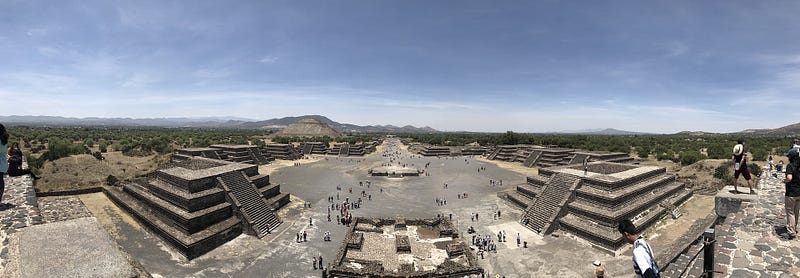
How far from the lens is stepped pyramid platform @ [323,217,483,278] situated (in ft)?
56.3

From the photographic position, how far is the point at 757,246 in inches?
313

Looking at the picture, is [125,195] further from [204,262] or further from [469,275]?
[469,275]

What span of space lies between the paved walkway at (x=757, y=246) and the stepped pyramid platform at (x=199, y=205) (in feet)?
73.9

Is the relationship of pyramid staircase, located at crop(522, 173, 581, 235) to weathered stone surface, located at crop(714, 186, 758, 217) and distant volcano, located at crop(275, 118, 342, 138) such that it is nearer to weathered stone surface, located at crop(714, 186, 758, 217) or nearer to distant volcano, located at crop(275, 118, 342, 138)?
weathered stone surface, located at crop(714, 186, 758, 217)

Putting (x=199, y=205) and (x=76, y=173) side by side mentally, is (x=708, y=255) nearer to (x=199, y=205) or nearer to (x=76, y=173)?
(x=199, y=205)

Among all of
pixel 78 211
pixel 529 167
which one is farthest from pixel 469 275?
pixel 529 167

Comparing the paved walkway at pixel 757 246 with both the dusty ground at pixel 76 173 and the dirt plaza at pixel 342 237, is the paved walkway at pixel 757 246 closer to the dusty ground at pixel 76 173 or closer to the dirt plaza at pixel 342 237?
the dirt plaza at pixel 342 237

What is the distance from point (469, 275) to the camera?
1725 cm

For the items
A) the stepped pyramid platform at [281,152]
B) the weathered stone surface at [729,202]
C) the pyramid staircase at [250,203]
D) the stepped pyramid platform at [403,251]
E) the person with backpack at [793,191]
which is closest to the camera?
the person with backpack at [793,191]

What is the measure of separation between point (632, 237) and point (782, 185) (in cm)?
1592

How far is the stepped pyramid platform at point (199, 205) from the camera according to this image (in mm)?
20078

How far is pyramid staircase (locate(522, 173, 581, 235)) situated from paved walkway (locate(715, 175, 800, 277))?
44.6 ft

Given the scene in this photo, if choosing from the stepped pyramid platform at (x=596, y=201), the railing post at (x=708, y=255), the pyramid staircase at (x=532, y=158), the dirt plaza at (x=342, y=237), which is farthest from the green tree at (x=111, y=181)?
the pyramid staircase at (x=532, y=158)

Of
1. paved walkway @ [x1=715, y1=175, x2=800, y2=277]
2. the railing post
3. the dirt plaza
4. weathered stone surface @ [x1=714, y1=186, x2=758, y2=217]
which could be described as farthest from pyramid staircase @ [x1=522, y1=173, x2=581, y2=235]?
the railing post
